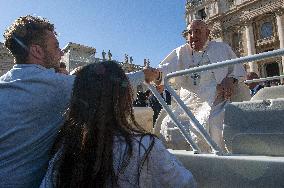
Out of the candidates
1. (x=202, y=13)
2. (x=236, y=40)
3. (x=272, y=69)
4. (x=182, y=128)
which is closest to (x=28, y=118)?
(x=182, y=128)

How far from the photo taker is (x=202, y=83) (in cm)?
352

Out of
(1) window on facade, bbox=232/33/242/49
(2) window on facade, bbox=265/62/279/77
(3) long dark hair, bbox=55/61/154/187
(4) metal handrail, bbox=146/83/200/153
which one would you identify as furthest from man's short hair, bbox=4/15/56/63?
(1) window on facade, bbox=232/33/242/49

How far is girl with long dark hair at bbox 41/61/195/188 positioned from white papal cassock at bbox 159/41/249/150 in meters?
1.58

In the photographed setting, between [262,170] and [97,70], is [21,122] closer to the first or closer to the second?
[97,70]

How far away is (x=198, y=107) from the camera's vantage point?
3.45 meters

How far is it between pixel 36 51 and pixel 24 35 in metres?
0.13

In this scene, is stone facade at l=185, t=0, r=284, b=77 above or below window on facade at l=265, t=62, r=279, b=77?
above

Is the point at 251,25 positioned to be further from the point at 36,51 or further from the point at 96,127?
the point at 96,127

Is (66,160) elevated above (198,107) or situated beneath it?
situated beneath

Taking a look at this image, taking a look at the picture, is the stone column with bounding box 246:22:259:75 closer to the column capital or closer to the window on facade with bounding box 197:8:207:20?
the column capital

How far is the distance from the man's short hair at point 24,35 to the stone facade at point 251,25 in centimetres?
2838

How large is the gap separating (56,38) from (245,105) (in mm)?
1350

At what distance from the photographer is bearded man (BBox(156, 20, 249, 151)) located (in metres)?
3.08

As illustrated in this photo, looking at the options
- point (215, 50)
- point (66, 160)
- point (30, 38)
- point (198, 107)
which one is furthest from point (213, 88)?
point (66, 160)
